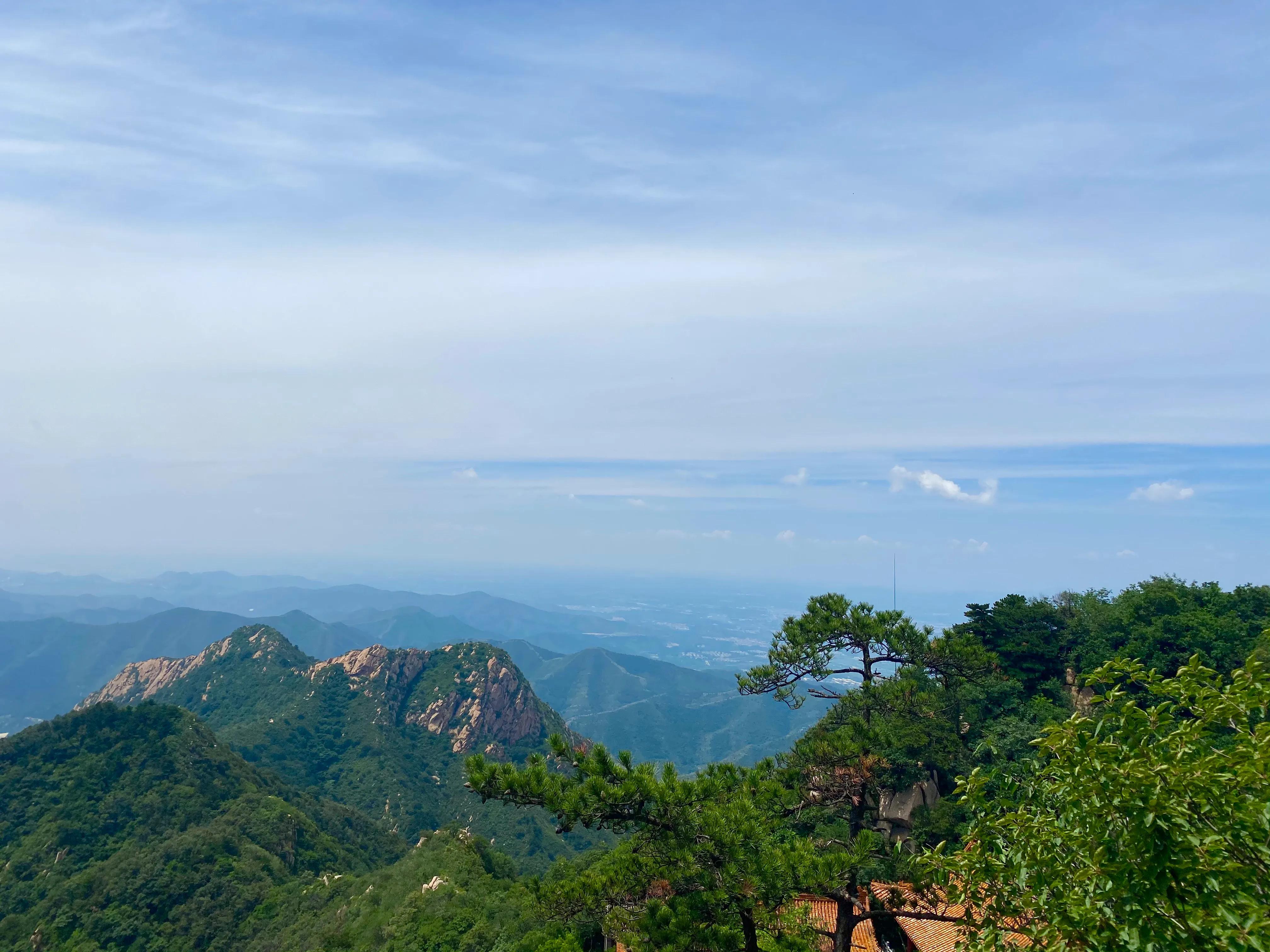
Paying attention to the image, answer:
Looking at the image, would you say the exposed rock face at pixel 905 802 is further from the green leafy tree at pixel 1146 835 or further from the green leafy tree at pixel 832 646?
the green leafy tree at pixel 1146 835

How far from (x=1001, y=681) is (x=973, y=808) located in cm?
2019

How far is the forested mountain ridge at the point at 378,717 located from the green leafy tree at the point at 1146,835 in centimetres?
8007

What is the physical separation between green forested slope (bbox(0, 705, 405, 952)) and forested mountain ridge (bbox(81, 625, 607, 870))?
16.3m

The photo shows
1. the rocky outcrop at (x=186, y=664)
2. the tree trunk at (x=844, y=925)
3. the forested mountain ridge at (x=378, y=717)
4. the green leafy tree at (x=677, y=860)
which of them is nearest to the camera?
the green leafy tree at (x=677, y=860)

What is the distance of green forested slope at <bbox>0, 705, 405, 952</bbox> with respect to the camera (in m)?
45.4

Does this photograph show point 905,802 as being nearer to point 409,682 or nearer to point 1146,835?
point 1146,835

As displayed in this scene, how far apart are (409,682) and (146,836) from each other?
5862cm

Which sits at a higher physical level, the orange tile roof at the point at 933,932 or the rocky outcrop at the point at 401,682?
the orange tile roof at the point at 933,932

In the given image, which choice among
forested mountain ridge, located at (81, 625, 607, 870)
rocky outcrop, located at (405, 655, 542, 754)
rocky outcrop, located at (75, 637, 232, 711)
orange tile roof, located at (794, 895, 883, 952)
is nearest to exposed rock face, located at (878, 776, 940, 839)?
orange tile roof, located at (794, 895, 883, 952)

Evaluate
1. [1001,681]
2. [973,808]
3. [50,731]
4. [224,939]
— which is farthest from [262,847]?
[973,808]

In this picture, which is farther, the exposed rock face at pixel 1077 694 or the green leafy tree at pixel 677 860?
the exposed rock face at pixel 1077 694

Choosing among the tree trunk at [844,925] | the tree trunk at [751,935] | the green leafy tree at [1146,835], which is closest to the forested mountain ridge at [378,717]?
the tree trunk at [844,925]

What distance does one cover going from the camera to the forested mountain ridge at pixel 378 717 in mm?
87875

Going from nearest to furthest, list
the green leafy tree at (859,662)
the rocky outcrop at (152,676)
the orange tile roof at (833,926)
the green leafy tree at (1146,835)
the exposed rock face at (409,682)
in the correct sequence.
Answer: the green leafy tree at (1146,835)
the orange tile roof at (833,926)
the green leafy tree at (859,662)
the exposed rock face at (409,682)
the rocky outcrop at (152,676)
